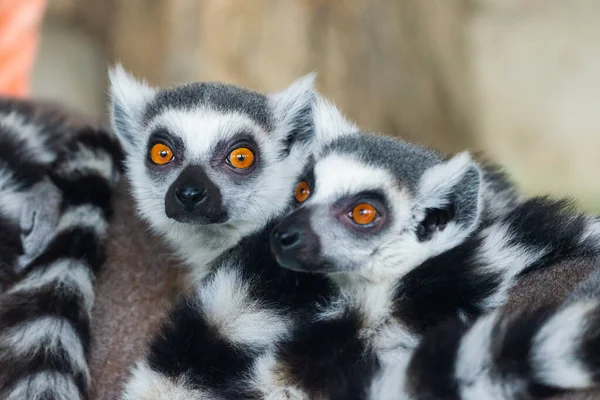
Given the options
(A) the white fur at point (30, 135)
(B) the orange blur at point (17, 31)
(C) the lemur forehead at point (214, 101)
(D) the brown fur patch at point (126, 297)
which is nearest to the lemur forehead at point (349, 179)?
(C) the lemur forehead at point (214, 101)

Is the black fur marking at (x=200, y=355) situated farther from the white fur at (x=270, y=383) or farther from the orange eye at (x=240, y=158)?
the orange eye at (x=240, y=158)

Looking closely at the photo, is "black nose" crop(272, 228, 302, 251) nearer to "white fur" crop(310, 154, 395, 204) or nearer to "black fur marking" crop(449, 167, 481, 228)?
"white fur" crop(310, 154, 395, 204)

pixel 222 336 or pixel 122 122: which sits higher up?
pixel 122 122

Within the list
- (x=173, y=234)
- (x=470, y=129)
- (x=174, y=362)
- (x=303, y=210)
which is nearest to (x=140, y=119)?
(x=173, y=234)

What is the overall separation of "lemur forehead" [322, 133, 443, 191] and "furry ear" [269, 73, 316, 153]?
376 millimetres

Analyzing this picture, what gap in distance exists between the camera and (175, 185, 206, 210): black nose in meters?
1.89

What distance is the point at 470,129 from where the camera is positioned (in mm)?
5000

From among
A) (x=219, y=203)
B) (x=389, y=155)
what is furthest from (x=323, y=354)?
(x=219, y=203)

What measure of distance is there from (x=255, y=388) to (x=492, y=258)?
557mm

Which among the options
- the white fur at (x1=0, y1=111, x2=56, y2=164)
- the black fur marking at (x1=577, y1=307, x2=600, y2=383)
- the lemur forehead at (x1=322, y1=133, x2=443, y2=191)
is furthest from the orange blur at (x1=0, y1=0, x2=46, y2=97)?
the black fur marking at (x1=577, y1=307, x2=600, y2=383)

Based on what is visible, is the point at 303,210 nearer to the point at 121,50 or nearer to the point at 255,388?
the point at 255,388

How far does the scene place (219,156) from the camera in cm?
209

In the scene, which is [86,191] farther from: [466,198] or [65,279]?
[466,198]

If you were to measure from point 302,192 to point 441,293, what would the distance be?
0.50 meters
